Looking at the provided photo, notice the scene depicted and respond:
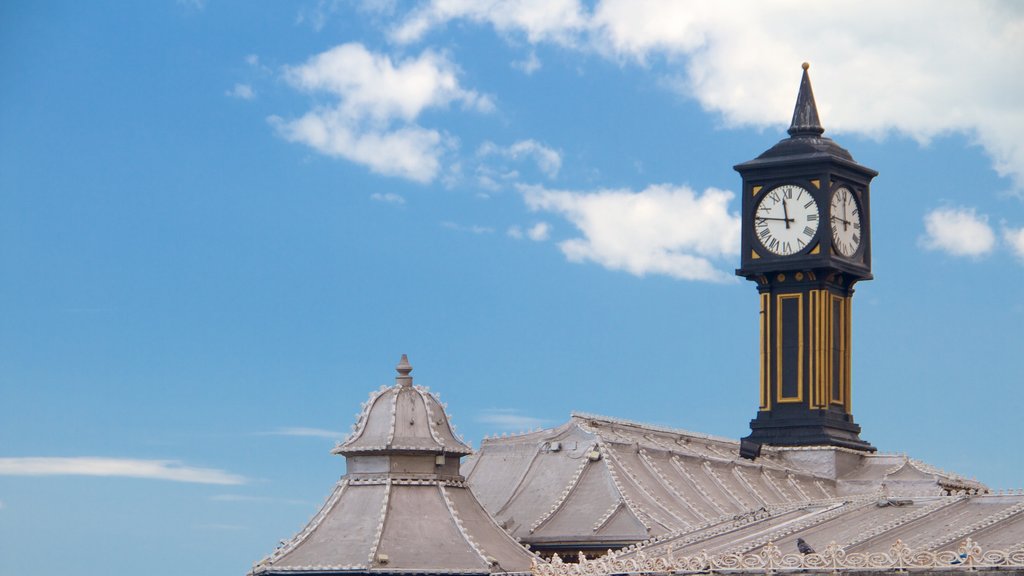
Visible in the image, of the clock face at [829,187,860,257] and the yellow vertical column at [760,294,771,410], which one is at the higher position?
the clock face at [829,187,860,257]

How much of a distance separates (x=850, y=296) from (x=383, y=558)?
3126 centimetres

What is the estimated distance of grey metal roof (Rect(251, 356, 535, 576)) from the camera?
57.2 meters

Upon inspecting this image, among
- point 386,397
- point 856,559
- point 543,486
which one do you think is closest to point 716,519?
point 543,486

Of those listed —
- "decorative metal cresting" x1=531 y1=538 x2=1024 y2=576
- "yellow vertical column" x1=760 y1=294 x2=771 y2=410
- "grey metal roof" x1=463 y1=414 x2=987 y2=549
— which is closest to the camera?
"decorative metal cresting" x1=531 y1=538 x2=1024 y2=576

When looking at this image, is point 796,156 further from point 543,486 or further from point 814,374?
point 543,486

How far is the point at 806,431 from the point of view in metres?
80.2

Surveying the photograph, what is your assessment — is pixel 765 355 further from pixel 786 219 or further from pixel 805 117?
pixel 805 117

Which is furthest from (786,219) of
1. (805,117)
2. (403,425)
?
(403,425)

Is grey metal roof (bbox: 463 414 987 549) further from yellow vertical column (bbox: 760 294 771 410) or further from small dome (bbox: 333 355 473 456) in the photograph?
small dome (bbox: 333 355 473 456)

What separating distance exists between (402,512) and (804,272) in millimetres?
26785

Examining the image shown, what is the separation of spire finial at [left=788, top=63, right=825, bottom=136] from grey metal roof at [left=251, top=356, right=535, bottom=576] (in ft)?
87.9

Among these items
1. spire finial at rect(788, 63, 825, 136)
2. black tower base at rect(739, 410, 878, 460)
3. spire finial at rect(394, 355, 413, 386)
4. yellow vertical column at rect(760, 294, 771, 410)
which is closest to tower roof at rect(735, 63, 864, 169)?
spire finial at rect(788, 63, 825, 136)

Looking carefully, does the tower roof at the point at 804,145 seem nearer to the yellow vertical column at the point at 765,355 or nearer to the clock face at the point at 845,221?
the clock face at the point at 845,221

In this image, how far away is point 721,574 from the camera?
5044cm
